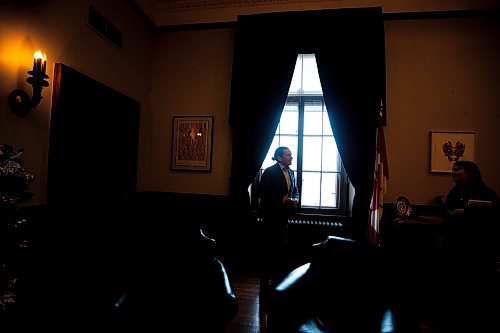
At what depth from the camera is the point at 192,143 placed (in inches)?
163

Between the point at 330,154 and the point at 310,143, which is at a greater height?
the point at 310,143

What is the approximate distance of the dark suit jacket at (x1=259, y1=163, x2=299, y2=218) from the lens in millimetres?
3418

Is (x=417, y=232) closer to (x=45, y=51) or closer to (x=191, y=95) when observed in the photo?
(x=191, y=95)

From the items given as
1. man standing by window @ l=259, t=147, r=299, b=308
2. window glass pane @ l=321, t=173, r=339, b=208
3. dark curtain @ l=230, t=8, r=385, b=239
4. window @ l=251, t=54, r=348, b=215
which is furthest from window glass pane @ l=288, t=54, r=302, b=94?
window glass pane @ l=321, t=173, r=339, b=208

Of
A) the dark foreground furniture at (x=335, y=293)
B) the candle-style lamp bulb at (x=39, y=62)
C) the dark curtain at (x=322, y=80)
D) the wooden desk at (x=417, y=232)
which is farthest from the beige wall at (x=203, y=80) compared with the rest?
the dark foreground furniture at (x=335, y=293)

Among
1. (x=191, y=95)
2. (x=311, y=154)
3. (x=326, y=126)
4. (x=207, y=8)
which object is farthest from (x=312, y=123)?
(x=207, y=8)

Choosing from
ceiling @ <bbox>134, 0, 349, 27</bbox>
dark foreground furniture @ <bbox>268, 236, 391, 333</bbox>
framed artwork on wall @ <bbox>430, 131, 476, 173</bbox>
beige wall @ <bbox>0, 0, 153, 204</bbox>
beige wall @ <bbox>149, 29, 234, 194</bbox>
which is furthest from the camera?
beige wall @ <bbox>149, 29, 234, 194</bbox>

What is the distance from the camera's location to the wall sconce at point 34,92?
221 cm

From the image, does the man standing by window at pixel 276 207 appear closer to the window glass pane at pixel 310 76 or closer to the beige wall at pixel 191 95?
→ the beige wall at pixel 191 95

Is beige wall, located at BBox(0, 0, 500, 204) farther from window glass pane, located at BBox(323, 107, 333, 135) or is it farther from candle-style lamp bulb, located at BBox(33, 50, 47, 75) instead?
window glass pane, located at BBox(323, 107, 333, 135)

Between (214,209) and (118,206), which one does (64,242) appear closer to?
(118,206)

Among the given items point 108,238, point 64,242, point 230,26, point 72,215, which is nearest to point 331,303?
point 108,238

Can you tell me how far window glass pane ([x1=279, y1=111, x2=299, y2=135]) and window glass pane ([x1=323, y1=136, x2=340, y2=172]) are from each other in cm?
46

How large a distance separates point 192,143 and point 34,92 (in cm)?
208
